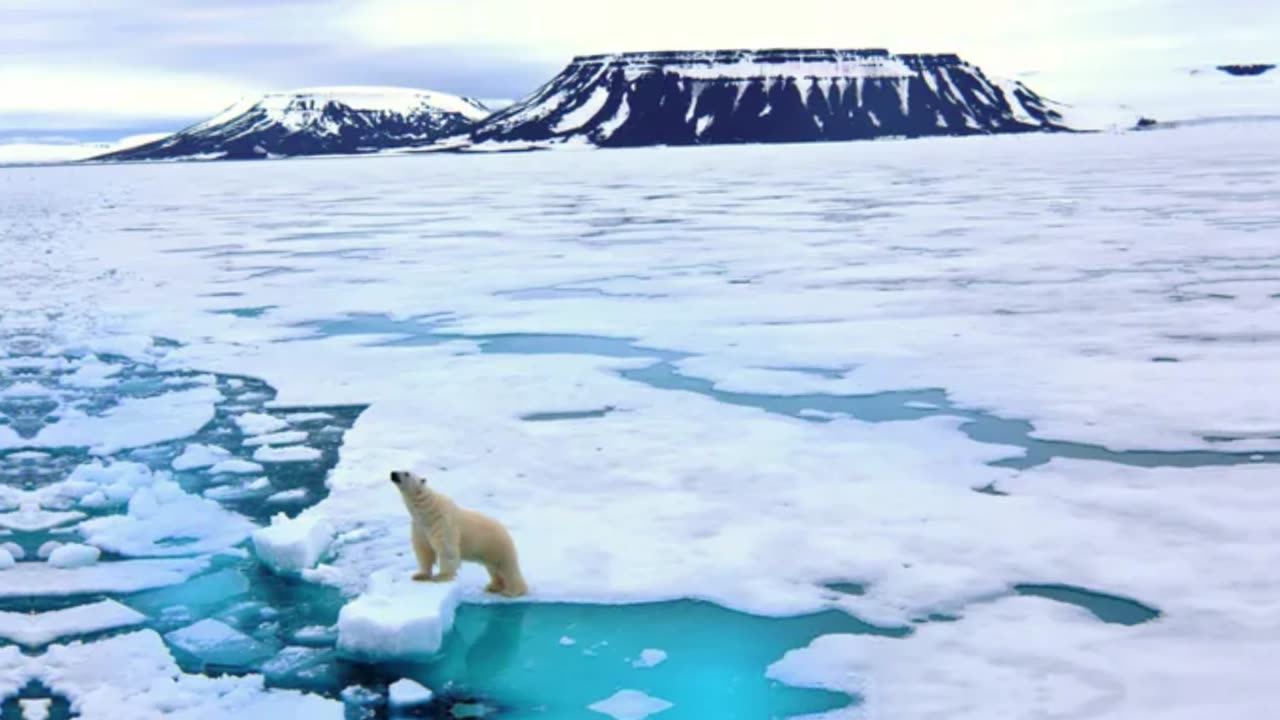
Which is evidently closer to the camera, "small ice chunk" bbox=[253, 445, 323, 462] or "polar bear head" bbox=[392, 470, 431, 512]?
"polar bear head" bbox=[392, 470, 431, 512]

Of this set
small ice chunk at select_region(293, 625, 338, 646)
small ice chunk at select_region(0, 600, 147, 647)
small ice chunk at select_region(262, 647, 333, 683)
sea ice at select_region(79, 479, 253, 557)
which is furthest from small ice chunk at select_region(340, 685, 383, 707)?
sea ice at select_region(79, 479, 253, 557)

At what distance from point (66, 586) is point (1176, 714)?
4760mm

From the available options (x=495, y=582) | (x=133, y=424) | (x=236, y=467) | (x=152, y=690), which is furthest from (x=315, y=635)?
(x=133, y=424)

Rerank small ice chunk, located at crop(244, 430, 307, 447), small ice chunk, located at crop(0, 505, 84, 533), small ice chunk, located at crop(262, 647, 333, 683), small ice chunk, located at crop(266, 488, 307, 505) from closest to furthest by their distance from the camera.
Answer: small ice chunk, located at crop(262, 647, 333, 683) < small ice chunk, located at crop(0, 505, 84, 533) < small ice chunk, located at crop(266, 488, 307, 505) < small ice chunk, located at crop(244, 430, 307, 447)

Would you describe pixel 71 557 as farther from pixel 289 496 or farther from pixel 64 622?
pixel 289 496

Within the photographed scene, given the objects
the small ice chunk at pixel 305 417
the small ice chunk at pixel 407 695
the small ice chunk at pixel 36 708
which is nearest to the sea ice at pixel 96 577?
the small ice chunk at pixel 36 708

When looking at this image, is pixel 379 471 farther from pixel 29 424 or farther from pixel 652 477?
pixel 29 424

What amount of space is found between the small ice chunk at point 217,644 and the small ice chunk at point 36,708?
0.57 meters

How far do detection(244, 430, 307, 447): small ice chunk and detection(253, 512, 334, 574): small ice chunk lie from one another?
2.27 m

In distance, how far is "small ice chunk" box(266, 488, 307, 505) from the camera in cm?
687

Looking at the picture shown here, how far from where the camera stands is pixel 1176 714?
4.24 metres

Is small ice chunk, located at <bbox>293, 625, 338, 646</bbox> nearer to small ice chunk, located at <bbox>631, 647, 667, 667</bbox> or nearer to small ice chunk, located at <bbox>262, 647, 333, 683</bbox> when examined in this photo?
small ice chunk, located at <bbox>262, 647, 333, 683</bbox>

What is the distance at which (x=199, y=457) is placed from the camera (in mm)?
7645

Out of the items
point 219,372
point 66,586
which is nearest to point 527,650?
point 66,586
